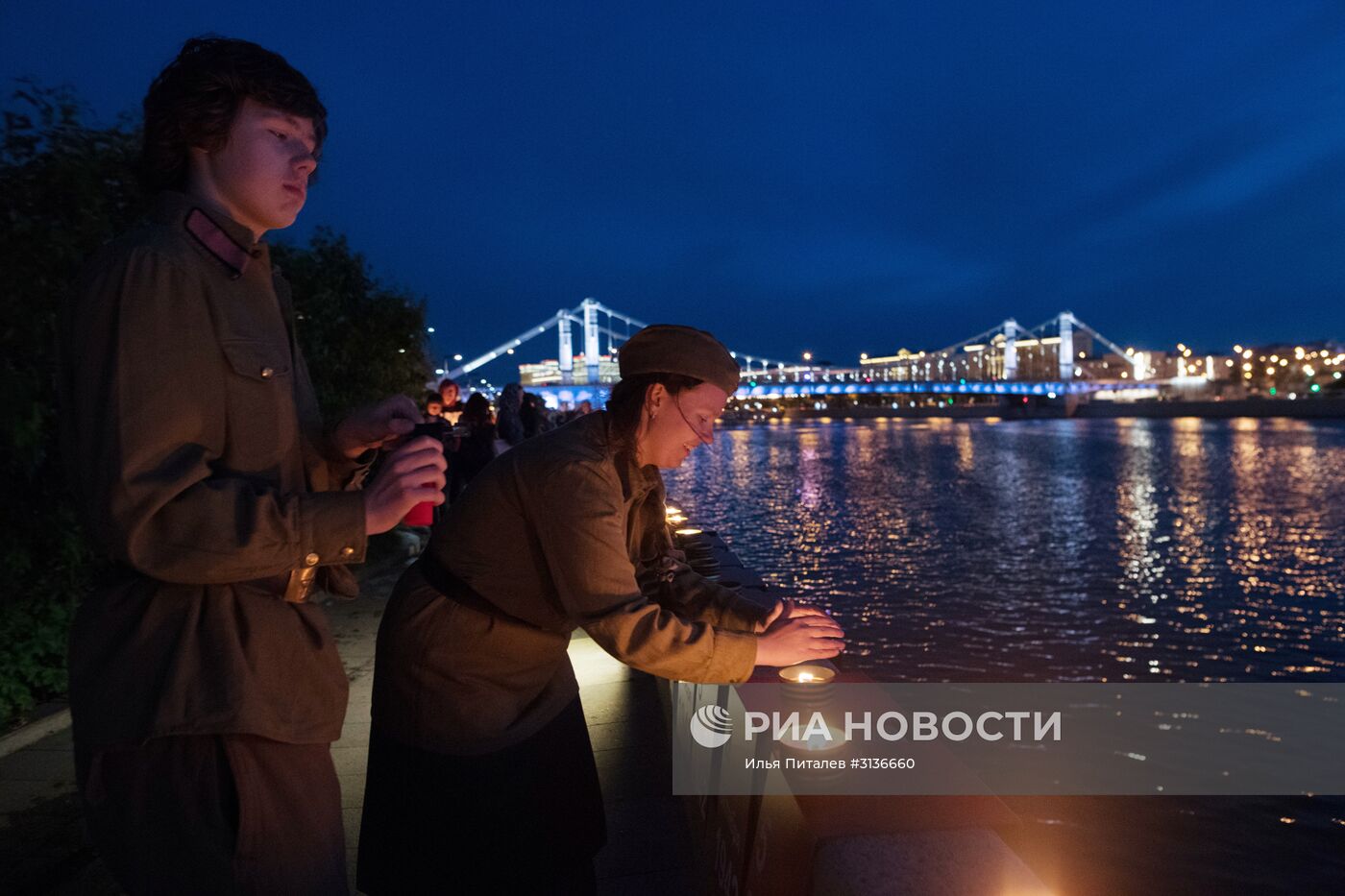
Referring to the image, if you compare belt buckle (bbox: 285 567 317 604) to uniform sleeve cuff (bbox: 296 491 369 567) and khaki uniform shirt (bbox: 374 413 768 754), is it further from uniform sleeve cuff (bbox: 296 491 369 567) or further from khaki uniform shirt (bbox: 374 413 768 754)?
khaki uniform shirt (bbox: 374 413 768 754)

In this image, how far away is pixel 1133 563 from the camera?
493 inches

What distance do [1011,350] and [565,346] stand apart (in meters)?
57.8

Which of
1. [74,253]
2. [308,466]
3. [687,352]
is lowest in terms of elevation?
[308,466]

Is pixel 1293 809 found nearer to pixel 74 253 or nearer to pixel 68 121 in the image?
pixel 74 253

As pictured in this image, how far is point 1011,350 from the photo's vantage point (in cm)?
10981

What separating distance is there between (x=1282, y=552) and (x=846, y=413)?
9756 cm

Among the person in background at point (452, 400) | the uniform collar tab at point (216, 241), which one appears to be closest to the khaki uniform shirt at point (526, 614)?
the uniform collar tab at point (216, 241)

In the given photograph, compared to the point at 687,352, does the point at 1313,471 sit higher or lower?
lower

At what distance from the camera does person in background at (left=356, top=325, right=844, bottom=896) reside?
1689 mm

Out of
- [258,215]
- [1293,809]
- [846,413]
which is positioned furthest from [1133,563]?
[846,413]

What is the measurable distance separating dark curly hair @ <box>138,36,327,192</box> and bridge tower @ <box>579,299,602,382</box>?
72397 mm

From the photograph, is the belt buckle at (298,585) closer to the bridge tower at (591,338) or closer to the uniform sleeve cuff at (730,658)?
the uniform sleeve cuff at (730,658)

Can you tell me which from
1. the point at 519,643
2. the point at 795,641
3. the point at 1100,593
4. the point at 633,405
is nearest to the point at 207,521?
the point at 519,643

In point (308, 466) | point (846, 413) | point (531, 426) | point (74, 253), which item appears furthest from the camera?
point (846, 413)
